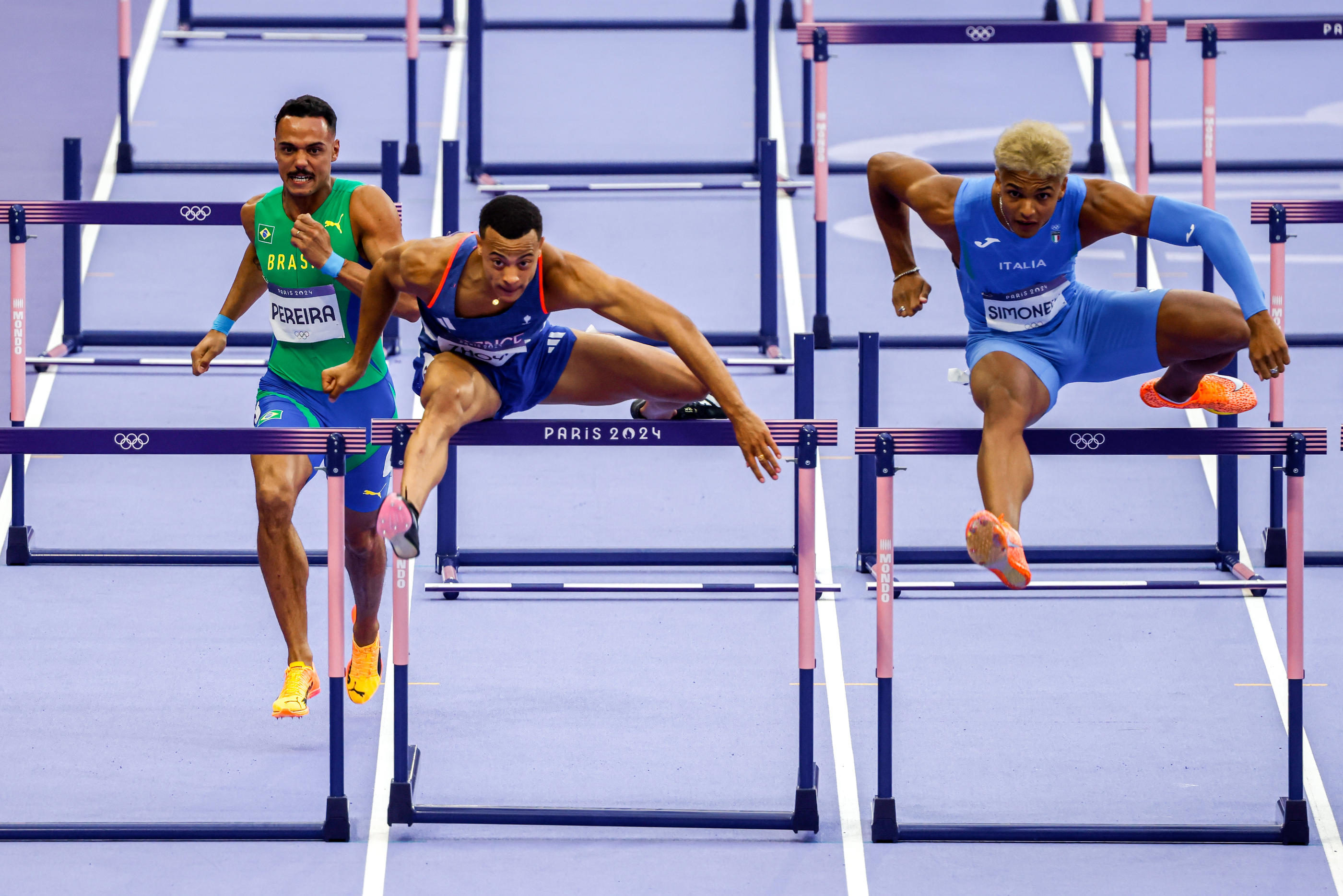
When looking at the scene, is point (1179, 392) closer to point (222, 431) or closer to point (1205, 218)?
point (1205, 218)

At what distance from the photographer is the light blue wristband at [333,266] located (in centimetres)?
543

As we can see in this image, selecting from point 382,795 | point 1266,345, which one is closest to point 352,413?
point 382,795

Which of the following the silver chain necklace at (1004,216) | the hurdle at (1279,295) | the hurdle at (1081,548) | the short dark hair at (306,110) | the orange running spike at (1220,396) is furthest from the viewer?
the hurdle at (1081,548)

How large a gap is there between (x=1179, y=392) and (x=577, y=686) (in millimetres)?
2284

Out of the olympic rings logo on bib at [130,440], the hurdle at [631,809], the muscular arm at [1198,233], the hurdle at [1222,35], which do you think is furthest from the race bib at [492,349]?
the hurdle at [1222,35]

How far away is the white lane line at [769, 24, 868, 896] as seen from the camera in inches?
215

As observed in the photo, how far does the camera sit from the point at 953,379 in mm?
5594

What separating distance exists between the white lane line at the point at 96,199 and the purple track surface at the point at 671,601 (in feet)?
0.26

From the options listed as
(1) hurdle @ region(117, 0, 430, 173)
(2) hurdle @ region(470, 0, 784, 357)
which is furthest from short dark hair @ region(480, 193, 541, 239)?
(1) hurdle @ region(117, 0, 430, 173)

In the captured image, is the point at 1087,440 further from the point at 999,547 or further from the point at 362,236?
the point at 362,236

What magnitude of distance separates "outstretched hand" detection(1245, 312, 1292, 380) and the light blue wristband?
261 centimetres

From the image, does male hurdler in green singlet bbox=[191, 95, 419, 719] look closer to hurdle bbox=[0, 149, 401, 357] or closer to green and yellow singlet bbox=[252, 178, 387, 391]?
green and yellow singlet bbox=[252, 178, 387, 391]

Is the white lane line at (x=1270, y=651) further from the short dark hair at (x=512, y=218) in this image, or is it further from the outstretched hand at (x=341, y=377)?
the outstretched hand at (x=341, y=377)

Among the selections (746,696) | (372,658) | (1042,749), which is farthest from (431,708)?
(1042,749)
